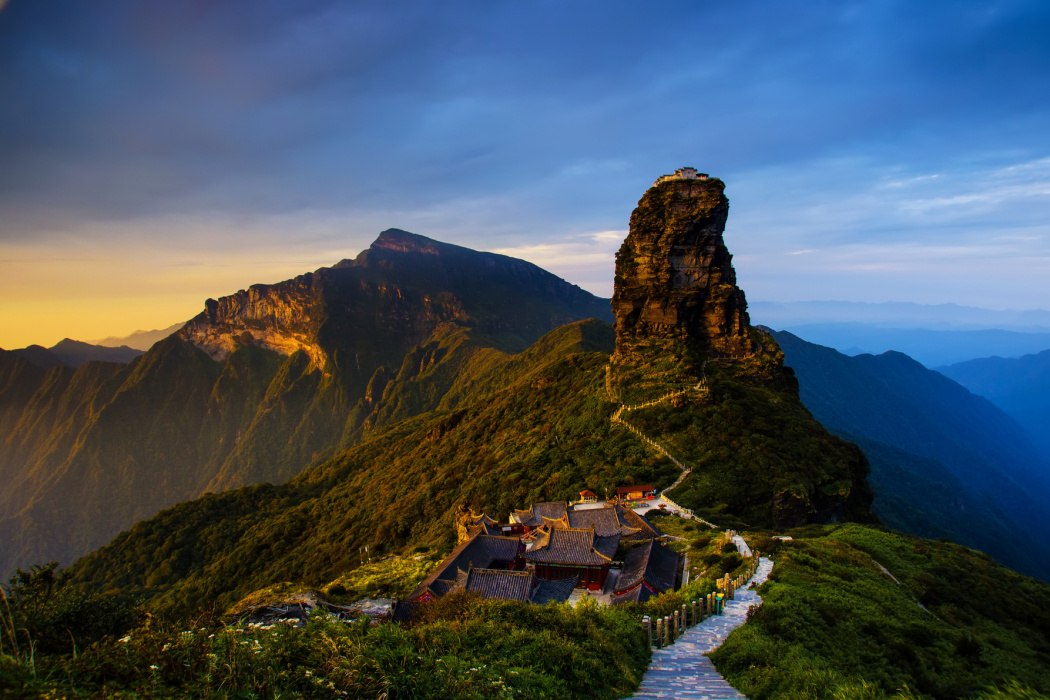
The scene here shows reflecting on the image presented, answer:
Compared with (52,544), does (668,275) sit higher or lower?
higher

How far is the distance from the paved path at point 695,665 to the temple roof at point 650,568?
5611 millimetres

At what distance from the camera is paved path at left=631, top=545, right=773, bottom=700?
11.8 meters

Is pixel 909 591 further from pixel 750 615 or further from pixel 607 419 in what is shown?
pixel 607 419

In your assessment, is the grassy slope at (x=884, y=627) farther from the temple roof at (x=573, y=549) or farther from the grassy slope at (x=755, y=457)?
the grassy slope at (x=755, y=457)

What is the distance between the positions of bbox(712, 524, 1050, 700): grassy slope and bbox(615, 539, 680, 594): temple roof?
4.39m

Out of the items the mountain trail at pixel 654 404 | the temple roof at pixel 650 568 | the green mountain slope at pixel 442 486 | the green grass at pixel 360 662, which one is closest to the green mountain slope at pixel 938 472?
the mountain trail at pixel 654 404

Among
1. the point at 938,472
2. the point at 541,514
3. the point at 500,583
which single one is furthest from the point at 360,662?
the point at 938,472

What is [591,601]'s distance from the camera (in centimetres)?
1528

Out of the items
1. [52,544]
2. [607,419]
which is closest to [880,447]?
[607,419]

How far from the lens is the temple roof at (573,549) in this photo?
27252 mm

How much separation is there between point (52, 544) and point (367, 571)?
601 ft

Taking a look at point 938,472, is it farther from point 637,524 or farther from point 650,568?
point 650,568

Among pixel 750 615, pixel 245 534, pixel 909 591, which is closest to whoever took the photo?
pixel 750 615

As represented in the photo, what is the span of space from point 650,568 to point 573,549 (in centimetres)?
471
